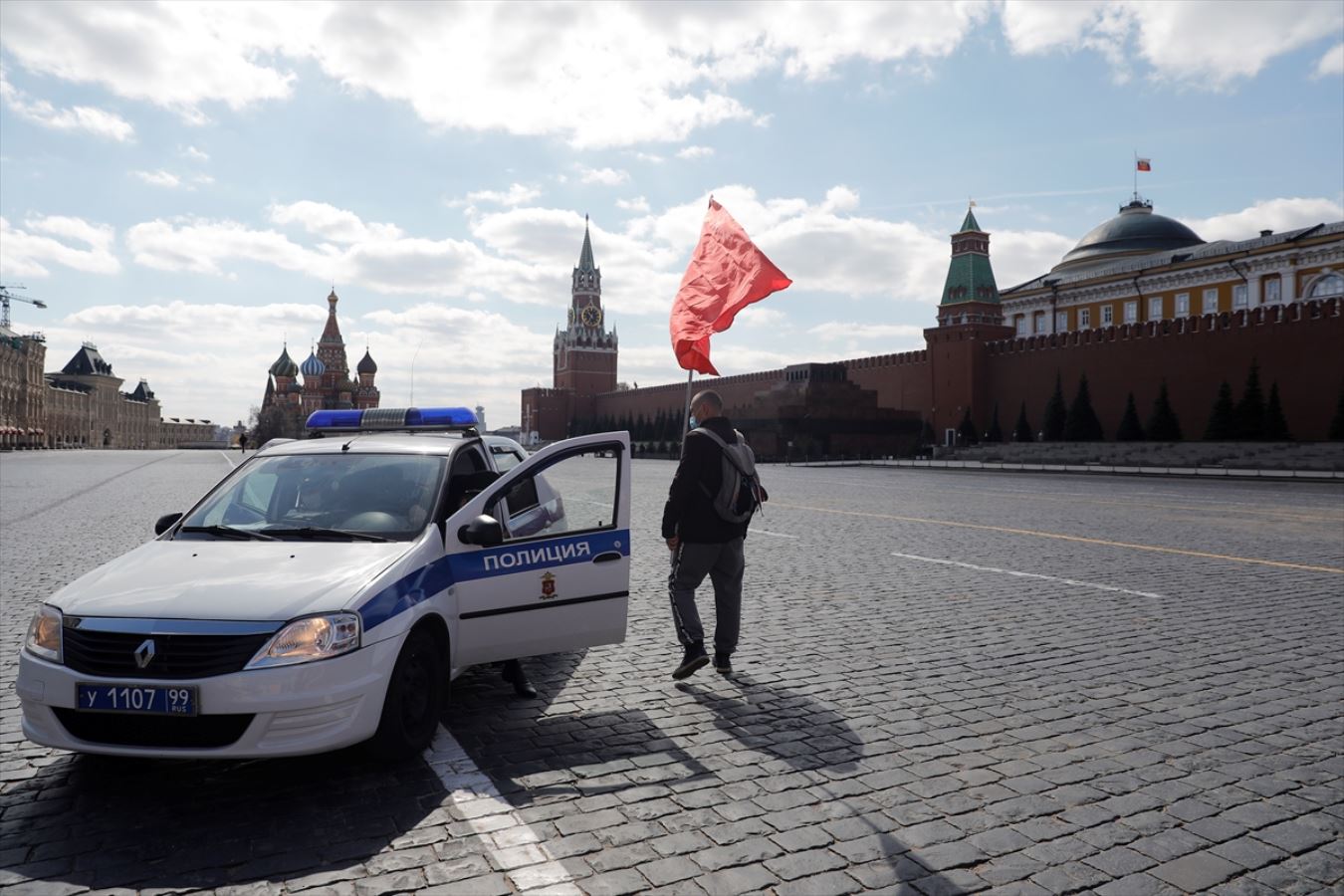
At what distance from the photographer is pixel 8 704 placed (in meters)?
4.62

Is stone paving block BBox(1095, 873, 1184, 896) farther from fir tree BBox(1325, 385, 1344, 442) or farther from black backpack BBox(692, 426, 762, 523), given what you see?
fir tree BBox(1325, 385, 1344, 442)

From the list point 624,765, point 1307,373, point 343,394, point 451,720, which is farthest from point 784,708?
point 343,394

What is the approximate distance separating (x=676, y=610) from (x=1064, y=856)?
2610 mm

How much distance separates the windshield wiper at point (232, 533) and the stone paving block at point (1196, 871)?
3.61m

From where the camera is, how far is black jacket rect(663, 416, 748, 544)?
205 inches

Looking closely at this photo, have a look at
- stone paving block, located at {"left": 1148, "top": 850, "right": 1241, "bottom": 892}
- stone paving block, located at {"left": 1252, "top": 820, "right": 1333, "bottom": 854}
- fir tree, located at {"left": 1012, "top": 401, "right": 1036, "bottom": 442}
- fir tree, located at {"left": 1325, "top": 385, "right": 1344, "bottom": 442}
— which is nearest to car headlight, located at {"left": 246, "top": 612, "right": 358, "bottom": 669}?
stone paving block, located at {"left": 1148, "top": 850, "right": 1241, "bottom": 892}

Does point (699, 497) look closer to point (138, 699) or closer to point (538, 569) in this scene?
point (538, 569)

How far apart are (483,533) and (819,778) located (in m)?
1.74

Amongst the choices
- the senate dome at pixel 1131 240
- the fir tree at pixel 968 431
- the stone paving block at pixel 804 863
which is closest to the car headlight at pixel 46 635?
the stone paving block at pixel 804 863

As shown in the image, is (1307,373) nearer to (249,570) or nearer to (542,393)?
(249,570)

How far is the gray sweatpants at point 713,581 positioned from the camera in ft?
17.3

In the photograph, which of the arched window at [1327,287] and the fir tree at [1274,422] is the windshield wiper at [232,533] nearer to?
the fir tree at [1274,422]

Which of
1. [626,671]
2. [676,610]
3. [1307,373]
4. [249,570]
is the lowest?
[626,671]

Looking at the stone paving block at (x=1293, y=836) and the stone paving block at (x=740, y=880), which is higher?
the stone paving block at (x=1293, y=836)
